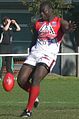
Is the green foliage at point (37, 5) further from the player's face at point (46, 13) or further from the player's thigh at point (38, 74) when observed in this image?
the player's thigh at point (38, 74)

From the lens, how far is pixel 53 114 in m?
9.98

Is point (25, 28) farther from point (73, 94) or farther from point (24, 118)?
point (24, 118)

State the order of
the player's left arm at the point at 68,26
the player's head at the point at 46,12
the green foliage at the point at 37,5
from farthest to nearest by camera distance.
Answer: the green foliage at the point at 37,5 < the player's head at the point at 46,12 < the player's left arm at the point at 68,26

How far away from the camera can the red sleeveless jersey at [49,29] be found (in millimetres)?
9828

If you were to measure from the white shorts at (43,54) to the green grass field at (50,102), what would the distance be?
0.90m

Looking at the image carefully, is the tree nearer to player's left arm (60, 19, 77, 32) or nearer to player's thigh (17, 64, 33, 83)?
player's left arm (60, 19, 77, 32)

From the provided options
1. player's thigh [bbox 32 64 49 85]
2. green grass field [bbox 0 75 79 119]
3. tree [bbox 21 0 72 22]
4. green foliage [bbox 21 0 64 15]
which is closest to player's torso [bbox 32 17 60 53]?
player's thigh [bbox 32 64 49 85]

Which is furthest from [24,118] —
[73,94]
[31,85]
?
[73,94]

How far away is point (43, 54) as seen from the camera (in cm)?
981

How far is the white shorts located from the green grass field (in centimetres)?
90

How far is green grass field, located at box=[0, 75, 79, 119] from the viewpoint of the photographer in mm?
9969

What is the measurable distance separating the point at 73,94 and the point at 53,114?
5.08 metres

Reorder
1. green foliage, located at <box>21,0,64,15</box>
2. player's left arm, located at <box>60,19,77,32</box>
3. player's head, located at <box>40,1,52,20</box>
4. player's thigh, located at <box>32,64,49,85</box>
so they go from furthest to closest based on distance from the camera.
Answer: green foliage, located at <box>21,0,64,15</box> → player's head, located at <box>40,1,52,20</box> → player's left arm, located at <box>60,19,77,32</box> → player's thigh, located at <box>32,64,49,85</box>

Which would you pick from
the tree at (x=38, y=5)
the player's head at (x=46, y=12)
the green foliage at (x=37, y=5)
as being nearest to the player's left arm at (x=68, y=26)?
the player's head at (x=46, y=12)
